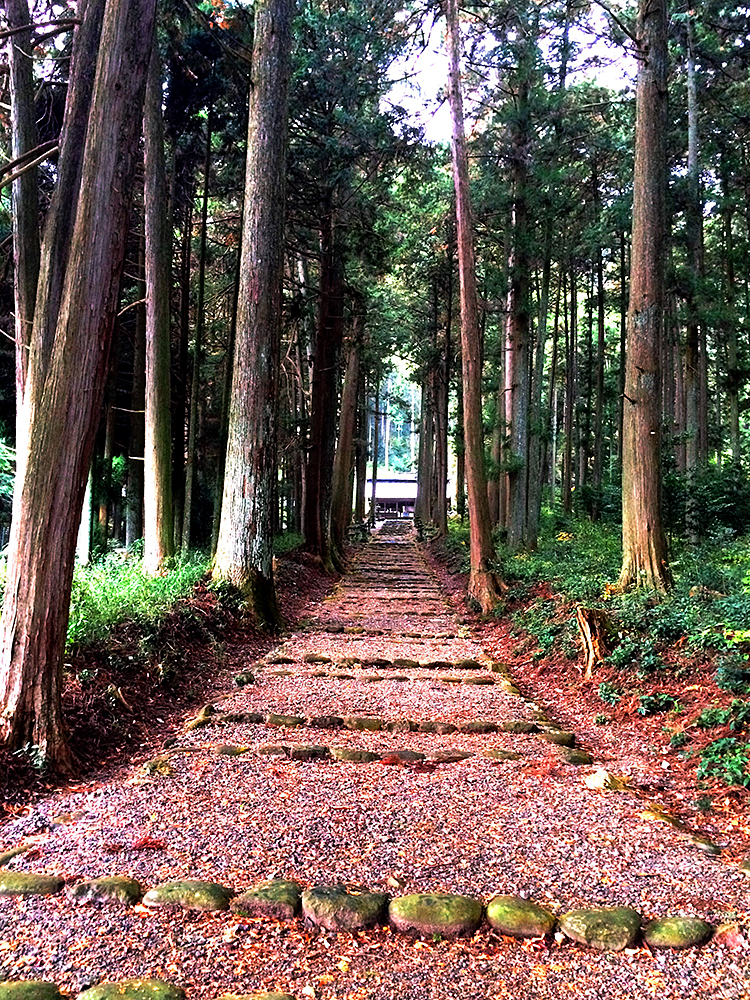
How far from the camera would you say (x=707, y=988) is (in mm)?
2188

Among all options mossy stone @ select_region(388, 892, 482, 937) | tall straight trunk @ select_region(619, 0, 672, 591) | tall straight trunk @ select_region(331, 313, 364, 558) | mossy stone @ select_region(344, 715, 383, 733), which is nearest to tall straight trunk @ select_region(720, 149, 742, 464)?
tall straight trunk @ select_region(619, 0, 672, 591)

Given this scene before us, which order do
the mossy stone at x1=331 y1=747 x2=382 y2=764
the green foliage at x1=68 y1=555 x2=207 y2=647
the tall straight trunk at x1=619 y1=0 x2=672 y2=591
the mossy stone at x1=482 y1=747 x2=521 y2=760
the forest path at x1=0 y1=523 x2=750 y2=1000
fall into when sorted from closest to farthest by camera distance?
the forest path at x1=0 y1=523 x2=750 y2=1000
the mossy stone at x1=331 y1=747 x2=382 y2=764
the mossy stone at x1=482 y1=747 x2=521 y2=760
the green foliage at x1=68 y1=555 x2=207 y2=647
the tall straight trunk at x1=619 y1=0 x2=672 y2=591

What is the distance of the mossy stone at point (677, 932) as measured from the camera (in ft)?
7.89

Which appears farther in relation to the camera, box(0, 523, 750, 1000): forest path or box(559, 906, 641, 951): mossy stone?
box(559, 906, 641, 951): mossy stone

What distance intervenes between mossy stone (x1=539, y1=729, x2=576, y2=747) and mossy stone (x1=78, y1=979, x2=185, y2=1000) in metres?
3.33

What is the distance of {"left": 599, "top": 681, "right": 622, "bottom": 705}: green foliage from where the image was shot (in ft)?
18.8

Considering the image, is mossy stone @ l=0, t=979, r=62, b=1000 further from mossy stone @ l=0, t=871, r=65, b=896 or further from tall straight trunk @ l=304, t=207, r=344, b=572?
tall straight trunk @ l=304, t=207, r=344, b=572

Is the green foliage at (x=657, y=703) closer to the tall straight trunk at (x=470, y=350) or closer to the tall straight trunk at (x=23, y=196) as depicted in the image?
the tall straight trunk at (x=470, y=350)

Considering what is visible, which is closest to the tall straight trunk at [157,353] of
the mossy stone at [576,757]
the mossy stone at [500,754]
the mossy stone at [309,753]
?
the mossy stone at [309,753]

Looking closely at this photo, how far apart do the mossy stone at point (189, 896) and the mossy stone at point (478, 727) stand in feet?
8.85

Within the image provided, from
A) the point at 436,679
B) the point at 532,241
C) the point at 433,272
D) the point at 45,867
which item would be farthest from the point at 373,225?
the point at 45,867

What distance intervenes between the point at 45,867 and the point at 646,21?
1020 cm

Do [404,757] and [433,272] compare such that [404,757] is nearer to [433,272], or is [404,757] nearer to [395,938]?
Result: [395,938]

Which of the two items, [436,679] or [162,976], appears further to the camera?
[436,679]
